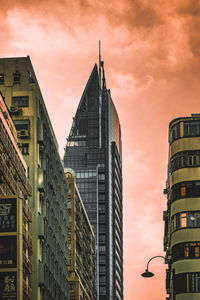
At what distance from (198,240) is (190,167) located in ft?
28.5

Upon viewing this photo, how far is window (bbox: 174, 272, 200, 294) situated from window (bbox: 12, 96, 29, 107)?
1309 inches

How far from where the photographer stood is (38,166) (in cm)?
9650

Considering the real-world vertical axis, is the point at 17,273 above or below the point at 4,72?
below

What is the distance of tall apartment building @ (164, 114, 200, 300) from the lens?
78625 mm

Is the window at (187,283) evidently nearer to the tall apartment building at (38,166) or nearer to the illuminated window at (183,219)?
the illuminated window at (183,219)

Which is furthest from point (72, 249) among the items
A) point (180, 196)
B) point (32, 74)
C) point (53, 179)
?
point (180, 196)

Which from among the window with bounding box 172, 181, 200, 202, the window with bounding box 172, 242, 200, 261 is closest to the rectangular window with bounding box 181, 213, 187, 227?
the window with bounding box 172, 181, 200, 202

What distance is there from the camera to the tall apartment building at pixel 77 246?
151 meters

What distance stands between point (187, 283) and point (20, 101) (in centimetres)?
3580

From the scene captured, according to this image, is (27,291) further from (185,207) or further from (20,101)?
(20,101)

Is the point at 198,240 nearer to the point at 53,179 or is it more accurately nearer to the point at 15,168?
the point at 15,168

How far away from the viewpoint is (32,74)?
10362cm

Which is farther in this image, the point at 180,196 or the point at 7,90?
the point at 7,90

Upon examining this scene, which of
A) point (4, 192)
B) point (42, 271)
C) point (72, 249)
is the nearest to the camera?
point (4, 192)
